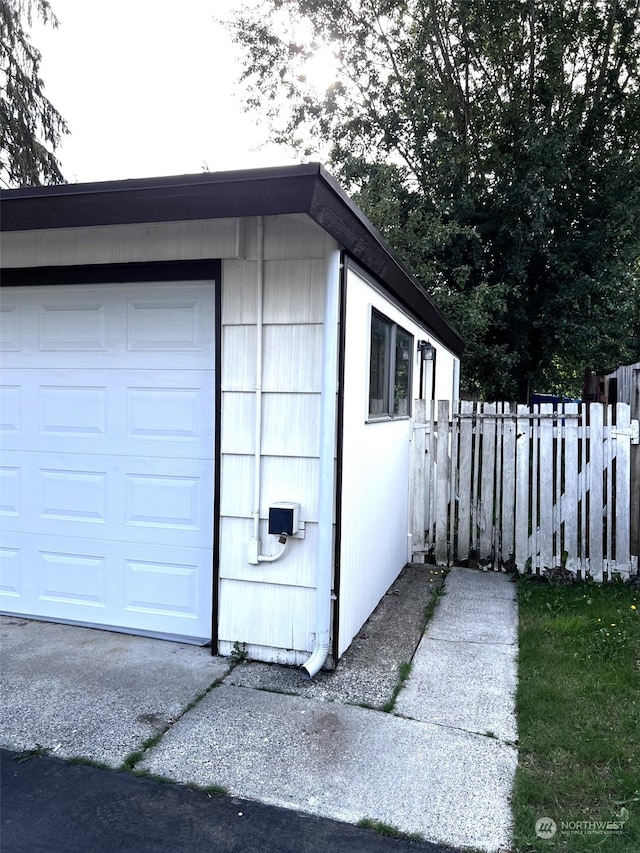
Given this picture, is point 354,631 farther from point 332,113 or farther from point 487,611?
point 332,113

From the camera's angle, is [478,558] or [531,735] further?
[478,558]

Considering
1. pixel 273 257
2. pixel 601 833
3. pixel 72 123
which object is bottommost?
pixel 601 833

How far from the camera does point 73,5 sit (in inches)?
492

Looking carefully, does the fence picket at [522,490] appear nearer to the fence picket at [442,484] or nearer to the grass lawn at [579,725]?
the fence picket at [442,484]

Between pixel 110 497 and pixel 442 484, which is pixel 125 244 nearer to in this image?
pixel 110 497

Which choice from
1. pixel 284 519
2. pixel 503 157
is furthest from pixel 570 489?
pixel 503 157

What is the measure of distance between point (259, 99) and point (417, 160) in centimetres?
469

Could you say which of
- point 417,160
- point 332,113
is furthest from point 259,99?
point 417,160

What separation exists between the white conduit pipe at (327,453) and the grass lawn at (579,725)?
1122 mm

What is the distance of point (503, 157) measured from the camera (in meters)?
13.8

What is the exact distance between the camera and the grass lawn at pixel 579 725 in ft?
7.78

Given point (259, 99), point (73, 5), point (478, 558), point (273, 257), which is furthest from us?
point (259, 99)

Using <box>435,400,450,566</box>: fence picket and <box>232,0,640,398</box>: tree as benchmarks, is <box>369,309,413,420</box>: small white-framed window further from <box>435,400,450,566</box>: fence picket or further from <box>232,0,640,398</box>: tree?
<box>232,0,640,398</box>: tree

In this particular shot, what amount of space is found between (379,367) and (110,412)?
1964 mm
